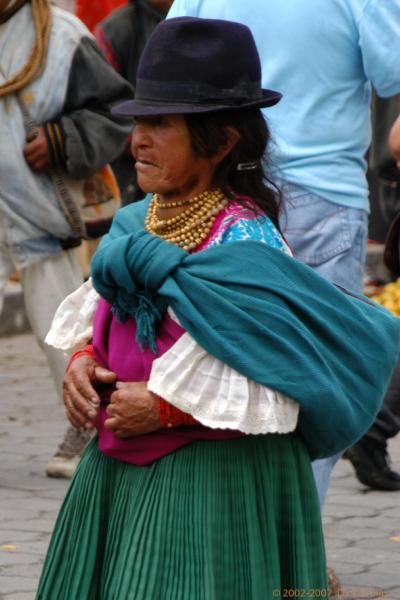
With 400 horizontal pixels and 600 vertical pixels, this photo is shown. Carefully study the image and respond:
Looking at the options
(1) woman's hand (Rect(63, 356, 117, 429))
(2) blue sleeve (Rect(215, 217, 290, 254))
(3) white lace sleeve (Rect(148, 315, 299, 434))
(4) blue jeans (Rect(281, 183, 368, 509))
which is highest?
(2) blue sleeve (Rect(215, 217, 290, 254))

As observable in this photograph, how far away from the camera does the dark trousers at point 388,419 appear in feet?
20.0

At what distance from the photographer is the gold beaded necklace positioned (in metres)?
3.37

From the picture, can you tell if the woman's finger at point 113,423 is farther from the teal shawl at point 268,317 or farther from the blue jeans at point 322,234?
the blue jeans at point 322,234

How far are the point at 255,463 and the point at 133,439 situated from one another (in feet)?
0.86

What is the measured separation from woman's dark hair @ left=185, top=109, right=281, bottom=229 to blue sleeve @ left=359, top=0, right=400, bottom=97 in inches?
46.6

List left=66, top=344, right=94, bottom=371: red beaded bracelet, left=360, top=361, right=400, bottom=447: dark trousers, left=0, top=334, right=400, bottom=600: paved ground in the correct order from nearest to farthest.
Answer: left=66, top=344, right=94, bottom=371: red beaded bracelet, left=0, top=334, right=400, bottom=600: paved ground, left=360, top=361, right=400, bottom=447: dark trousers

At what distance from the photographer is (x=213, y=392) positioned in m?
3.22

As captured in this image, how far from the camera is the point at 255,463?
337 cm

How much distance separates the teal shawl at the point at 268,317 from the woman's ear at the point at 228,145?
0.23 m

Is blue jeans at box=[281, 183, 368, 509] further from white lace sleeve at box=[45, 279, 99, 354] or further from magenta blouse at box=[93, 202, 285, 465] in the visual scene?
magenta blouse at box=[93, 202, 285, 465]

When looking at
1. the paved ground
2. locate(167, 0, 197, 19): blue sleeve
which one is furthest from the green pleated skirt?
locate(167, 0, 197, 19): blue sleeve

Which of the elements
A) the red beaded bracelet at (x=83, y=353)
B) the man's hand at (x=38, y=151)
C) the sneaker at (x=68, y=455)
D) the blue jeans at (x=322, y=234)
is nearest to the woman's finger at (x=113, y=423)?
the red beaded bracelet at (x=83, y=353)

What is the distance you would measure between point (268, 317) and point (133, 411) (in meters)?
0.34

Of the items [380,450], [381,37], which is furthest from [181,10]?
[380,450]
